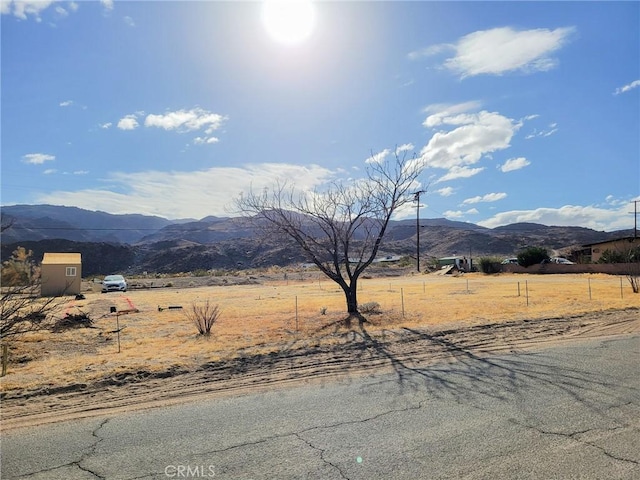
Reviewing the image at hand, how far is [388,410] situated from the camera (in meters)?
6.09

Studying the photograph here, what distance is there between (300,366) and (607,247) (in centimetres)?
6292

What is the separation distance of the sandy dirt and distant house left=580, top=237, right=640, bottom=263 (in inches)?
1840

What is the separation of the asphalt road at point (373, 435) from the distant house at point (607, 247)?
5298 cm

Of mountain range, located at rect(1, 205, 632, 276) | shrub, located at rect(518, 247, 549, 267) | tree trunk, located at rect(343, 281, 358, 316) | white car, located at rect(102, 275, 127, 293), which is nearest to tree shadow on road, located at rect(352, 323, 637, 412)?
tree trunk, located at rect(343, 281, 358, 316)

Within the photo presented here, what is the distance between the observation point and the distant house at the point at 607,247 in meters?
53.3

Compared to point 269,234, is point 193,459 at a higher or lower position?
lower

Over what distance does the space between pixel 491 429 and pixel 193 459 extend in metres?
3.30

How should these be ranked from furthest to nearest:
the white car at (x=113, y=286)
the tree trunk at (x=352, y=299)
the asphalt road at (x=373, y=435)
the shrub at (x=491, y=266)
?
the shrub at (x=491, y=266), the white car at (x=113, y=286), the tree trunk at (x=352, y=299), the asphalt road at (x=373, y=435)

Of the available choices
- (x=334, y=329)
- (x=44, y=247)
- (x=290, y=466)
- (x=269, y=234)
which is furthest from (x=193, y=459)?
(x=44, y=247)

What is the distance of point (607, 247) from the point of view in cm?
5972

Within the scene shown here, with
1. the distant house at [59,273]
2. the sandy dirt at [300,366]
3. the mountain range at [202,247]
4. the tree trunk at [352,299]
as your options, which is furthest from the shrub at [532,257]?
the distant house at [59,273]

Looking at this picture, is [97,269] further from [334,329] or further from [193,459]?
[193,459]

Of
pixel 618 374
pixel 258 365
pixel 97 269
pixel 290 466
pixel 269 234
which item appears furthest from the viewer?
pixel 97 269

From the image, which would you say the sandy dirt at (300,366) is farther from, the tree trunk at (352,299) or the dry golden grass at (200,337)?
the tree trunk at (352,299)
